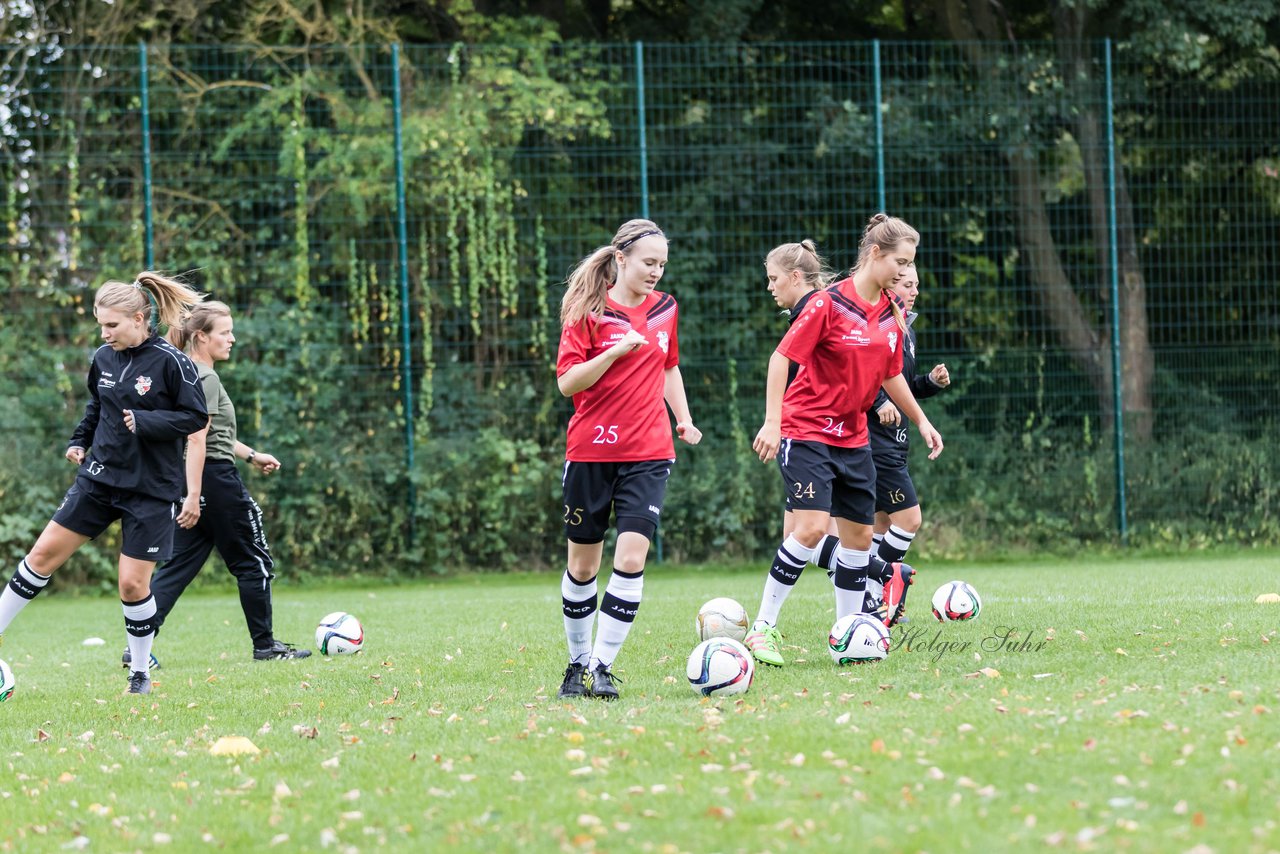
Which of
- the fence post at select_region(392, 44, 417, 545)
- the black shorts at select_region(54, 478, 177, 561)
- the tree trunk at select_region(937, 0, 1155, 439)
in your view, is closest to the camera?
A: the black shorts at select_region(54, 478, 177, 561)

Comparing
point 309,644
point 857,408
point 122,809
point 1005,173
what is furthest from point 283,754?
point 1005,173

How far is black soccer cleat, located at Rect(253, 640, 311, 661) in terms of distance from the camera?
807cm

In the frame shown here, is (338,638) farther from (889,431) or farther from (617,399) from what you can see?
(889,431)

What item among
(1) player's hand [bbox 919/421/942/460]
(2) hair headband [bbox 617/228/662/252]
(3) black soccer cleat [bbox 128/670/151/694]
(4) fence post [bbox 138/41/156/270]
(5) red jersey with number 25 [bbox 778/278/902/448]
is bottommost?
(3) black soccer cleat [bbox 128/670/151/694]

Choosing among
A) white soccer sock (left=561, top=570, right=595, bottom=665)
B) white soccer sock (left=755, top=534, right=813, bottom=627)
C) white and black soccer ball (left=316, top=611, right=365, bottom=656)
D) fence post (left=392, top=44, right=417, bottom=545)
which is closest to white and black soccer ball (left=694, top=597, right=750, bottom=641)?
white soccer sock (left=755, top=534, right=813, bottom=627)

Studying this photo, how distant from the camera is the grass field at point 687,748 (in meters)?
3.89

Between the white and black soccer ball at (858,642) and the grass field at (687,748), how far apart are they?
0.26 ft

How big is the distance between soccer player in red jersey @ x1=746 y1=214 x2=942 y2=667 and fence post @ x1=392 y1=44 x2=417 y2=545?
6985mm

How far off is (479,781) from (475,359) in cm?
974

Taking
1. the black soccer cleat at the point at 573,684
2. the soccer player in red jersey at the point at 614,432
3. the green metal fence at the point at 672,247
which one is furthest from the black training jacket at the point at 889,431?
the green metal fence at the point at 672,247

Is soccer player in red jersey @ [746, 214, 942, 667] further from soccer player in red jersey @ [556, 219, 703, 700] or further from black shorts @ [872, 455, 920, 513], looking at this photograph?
black shorts @ [872, 455, 920, 513]

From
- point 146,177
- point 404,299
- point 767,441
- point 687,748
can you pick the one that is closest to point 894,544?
point 767,441

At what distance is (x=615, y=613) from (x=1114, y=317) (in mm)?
9625

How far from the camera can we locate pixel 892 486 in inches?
325
